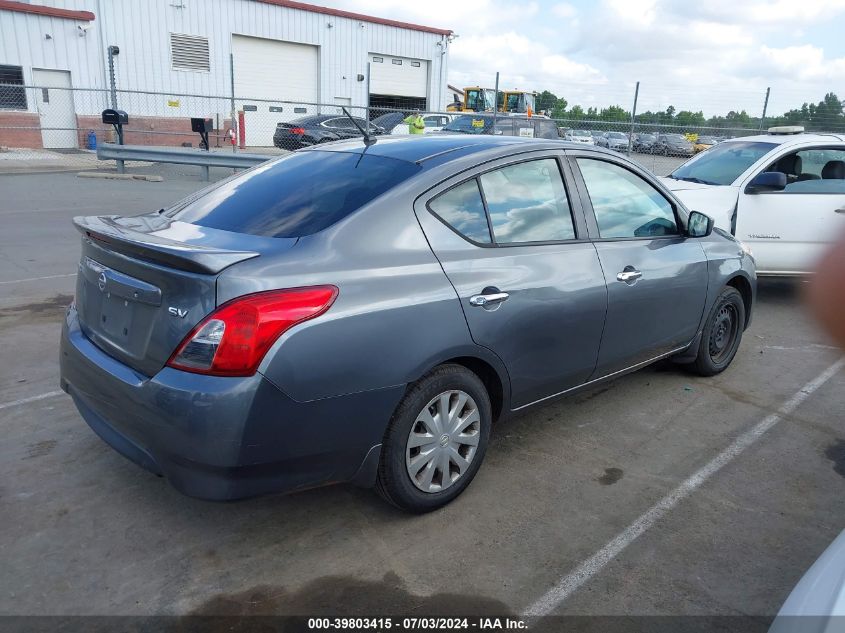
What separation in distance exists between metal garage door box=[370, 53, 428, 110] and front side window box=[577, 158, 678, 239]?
33.1m

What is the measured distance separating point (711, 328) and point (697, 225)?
0.83 metres

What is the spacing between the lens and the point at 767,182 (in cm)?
674

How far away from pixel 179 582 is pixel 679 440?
9.26 feet

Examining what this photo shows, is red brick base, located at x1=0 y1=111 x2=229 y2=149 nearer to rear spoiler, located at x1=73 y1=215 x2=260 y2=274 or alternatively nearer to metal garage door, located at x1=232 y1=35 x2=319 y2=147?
metal garage door, located at x1=232 y1=35 x2=319 y2=147

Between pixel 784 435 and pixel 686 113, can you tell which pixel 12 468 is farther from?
pixel 686 113

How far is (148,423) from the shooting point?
2.68 metres

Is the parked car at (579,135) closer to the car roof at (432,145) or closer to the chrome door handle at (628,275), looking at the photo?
the chrome door handle at (628,275)

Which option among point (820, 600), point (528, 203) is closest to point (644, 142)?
point (528, 203)

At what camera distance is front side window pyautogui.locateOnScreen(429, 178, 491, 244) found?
3244 millimetres

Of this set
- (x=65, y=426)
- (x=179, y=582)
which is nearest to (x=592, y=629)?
(x=179, y=582)

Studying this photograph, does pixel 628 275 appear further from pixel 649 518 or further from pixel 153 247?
pixel 153 247

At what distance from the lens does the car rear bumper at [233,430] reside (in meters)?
2.54

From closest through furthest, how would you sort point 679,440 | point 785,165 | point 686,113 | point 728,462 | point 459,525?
point 459,525
point 728,462
point 679,440
point 785,165
point 686,113

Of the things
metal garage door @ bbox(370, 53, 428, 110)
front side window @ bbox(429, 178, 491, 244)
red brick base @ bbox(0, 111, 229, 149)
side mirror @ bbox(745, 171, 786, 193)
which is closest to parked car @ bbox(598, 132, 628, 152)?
red brick base @ bbox(0, 111, 229, 149)
